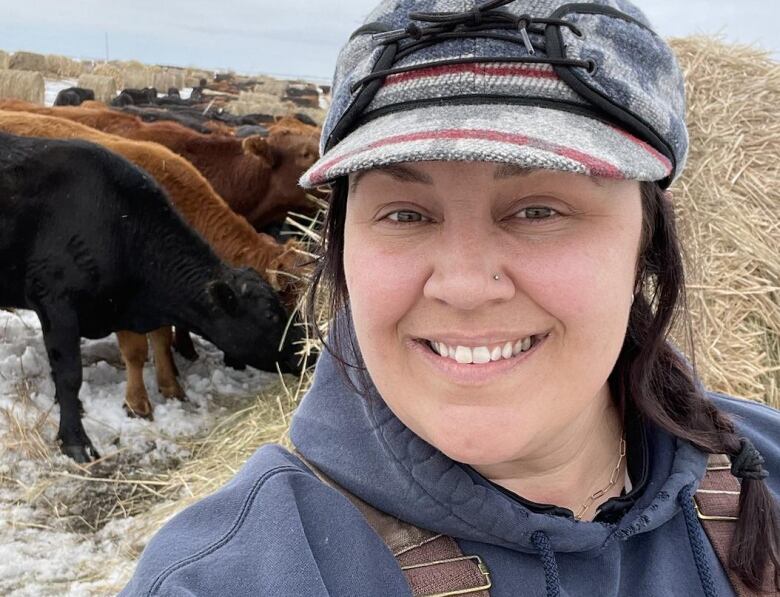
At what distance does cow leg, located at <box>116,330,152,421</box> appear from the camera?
6.48 m

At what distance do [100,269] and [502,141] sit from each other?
18.0 ft

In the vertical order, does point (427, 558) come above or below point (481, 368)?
below

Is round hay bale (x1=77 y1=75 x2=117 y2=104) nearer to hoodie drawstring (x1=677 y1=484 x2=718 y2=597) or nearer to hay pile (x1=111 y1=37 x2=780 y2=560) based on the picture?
hay pile (x1=111 y1=37 x2=780 y2=560)

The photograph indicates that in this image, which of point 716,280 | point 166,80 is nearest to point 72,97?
point 716,280

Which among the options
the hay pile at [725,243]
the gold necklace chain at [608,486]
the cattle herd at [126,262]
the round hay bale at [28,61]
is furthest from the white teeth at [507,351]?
the round hay bale at [28,61]

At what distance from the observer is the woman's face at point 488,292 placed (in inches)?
50.4

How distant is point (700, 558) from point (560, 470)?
337mm

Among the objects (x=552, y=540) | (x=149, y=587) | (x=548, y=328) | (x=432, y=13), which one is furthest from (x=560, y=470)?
(x=432, y=13)

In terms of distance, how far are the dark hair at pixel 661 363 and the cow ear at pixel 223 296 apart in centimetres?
443

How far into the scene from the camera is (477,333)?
52.9 inches

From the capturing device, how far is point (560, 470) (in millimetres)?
1695

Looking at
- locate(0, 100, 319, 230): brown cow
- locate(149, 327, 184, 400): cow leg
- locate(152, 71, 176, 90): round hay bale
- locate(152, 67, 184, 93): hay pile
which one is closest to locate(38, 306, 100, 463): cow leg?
locate(149, 327, 184, 400): cow leg

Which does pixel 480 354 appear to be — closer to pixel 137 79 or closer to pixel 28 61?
pixel 137 79

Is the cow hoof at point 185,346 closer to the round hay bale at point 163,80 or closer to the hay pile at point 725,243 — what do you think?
the hay pile at point 725,243
